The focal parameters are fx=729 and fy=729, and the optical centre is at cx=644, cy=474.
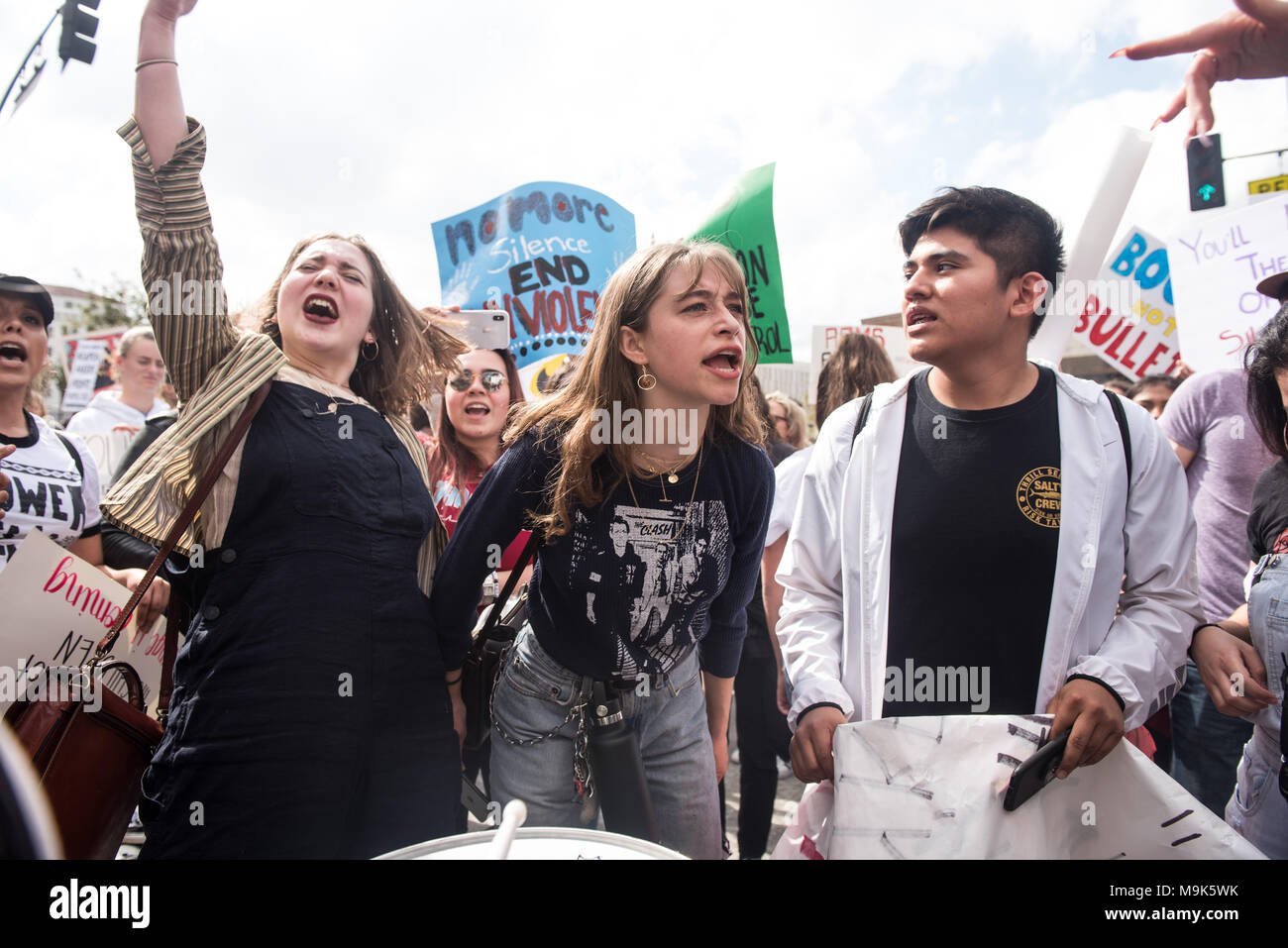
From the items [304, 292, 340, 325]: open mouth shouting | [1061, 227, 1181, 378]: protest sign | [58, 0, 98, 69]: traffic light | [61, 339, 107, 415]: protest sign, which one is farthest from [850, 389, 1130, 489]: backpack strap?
[61, 339, 107, 415]: protest sign

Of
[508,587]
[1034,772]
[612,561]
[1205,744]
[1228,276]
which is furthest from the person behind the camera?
[1228,276]

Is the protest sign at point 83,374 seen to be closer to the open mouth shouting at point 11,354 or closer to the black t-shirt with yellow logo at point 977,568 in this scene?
the open mouth shouting at point 11,354

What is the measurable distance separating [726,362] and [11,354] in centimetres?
225

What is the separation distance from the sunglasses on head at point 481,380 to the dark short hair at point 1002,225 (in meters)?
1.78

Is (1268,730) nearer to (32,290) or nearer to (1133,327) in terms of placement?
(32,290)

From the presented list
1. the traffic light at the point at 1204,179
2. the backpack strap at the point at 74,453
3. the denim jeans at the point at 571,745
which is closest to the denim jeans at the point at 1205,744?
the denim jeans at the point at 571,745

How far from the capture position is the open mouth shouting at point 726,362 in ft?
6.00

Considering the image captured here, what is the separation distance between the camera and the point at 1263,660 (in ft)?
5.43

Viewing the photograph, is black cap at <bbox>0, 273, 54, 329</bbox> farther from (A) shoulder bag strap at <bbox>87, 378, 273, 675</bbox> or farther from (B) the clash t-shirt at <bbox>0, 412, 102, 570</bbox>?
(A) shoulder bag strap at <bbox>87, 378, 273, 675</bbox>

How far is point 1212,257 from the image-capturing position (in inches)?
131

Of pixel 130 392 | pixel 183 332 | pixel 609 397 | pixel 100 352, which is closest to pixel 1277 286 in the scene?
pixel 609 397

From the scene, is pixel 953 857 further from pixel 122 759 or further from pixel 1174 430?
pixel 1174 430
